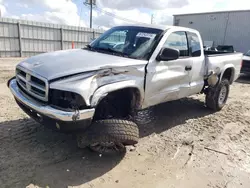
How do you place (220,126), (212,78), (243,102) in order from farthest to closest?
(243,102), (212,78), (220,126)

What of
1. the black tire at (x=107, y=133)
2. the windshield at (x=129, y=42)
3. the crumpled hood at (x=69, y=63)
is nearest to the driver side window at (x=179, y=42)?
the windshield at (x=129, y=42)

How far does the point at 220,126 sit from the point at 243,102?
257cm

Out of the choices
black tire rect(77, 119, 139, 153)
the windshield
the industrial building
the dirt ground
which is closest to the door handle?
the windshield

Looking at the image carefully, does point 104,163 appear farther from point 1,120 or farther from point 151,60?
point 1,120

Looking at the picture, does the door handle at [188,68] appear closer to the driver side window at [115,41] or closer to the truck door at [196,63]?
the truck door at [196,63]

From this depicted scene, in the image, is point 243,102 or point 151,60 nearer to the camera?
point 151,60

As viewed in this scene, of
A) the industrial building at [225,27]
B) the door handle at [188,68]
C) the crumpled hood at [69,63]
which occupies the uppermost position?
the industrial building at [225,27]

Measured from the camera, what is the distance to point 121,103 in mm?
3477

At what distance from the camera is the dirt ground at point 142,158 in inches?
116

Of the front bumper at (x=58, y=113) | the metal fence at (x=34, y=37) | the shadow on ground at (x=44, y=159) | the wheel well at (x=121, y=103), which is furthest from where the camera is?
the metal fence at (x=34, y=37)

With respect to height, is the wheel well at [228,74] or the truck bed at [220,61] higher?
the truck bed at [220,61]

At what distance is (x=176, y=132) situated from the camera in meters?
4.54

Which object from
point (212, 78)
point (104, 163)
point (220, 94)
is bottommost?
point (104, 163)

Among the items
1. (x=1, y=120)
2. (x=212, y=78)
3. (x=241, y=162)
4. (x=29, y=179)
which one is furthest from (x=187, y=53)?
(x=1, y=120)
